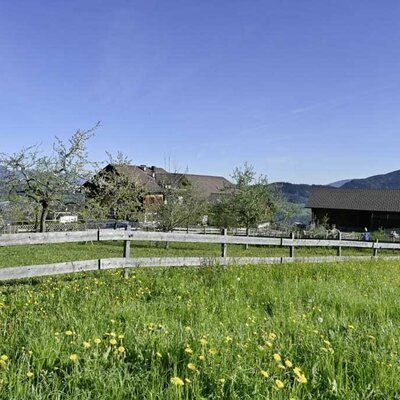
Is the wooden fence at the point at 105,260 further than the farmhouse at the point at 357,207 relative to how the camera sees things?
No

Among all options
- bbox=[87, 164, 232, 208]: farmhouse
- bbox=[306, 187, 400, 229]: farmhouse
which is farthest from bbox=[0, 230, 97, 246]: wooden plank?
bbox=[306, 187, 400, 229]: farmhouse

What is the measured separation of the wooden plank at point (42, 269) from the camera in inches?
249

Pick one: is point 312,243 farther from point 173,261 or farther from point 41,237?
point 41,237

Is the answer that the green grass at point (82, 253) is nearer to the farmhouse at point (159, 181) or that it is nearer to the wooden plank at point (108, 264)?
the wooden plank at point (108, 264)

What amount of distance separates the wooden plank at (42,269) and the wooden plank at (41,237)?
418 millimetres

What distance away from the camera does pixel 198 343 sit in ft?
11.8

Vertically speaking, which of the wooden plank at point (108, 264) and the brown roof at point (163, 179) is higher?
the brown roof at point (163, 179)

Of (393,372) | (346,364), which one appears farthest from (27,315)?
(393,372)

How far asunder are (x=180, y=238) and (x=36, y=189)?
20.4m

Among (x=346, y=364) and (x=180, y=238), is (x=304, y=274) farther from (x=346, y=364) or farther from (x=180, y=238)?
(x=346, y=364)

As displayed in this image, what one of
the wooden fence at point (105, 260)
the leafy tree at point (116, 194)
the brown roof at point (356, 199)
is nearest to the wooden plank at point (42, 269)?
the wooden fence at point (105, 260)

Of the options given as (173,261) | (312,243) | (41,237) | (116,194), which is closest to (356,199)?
(116,194)

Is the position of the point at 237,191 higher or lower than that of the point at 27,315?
higher

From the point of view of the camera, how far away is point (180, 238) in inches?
369
